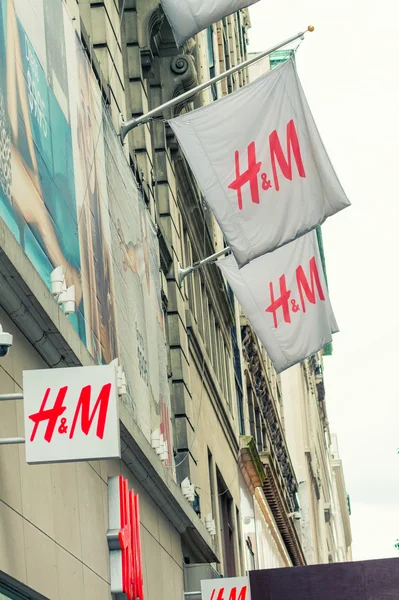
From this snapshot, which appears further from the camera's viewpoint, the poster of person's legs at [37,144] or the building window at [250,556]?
the building window at [250,556]

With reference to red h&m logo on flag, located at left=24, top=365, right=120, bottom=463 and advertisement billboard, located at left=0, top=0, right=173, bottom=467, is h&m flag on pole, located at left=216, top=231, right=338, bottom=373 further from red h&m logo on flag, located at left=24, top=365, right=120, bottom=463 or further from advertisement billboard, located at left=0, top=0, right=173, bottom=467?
red h&m logo on flag, located at left=24, top=365, right=120, bottom=463

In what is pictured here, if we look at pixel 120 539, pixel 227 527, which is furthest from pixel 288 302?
pixel 227 527

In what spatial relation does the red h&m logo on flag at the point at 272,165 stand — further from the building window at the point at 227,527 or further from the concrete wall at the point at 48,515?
the building window at the point at 227,527

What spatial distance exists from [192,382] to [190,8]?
10656mm

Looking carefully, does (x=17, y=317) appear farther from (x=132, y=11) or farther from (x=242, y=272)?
(x=132, y=11)

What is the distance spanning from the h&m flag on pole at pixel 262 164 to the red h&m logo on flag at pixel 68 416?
24.7ft

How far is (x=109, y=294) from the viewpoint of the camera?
17031 millimetres

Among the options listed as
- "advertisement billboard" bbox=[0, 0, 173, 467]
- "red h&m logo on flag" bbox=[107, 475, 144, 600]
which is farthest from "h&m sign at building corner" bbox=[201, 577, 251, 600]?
"red h&m logo on flag" bbox=[107, 475, 144, 600]

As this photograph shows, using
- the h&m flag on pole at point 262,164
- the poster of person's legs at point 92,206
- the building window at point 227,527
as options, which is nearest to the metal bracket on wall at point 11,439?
the poster of person's legs at point 92,206

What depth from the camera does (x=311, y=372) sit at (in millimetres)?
109938

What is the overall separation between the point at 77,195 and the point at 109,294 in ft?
6.59

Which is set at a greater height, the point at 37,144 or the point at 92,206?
the point at 92,206

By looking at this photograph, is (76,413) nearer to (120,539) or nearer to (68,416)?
(68,416)

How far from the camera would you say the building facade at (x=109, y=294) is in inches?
477
